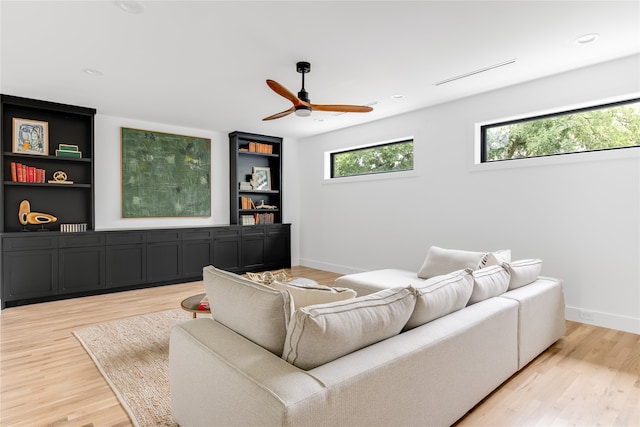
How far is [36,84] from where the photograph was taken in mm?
3830

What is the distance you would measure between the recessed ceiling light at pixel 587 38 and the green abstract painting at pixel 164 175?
17.4 feet

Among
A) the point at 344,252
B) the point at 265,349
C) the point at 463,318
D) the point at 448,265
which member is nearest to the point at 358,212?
the point at 344,252

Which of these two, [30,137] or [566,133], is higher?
[30,137]

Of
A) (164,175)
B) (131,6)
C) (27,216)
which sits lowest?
(27,216)

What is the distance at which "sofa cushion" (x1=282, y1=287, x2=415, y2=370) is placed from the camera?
1296 millimetres

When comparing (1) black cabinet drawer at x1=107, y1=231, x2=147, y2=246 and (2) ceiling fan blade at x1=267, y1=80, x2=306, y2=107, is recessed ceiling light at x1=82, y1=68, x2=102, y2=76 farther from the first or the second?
(1) black cabinet drawer at x1=107, y1=231, x2=147, y2=246

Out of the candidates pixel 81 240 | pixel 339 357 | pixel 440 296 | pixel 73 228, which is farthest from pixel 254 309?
pixel 73 228

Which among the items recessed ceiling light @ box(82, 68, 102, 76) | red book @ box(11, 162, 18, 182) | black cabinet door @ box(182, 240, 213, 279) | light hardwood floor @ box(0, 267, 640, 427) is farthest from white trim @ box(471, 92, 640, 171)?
red book @ box(11, 162, 18, 182)

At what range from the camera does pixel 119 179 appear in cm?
525

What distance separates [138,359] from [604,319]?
4315 mm

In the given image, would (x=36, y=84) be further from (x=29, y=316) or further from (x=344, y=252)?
(x=344, y=252)

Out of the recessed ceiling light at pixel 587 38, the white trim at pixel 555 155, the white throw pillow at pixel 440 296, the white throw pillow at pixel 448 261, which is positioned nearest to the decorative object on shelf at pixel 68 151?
the white throw pillow at pixel 448 261

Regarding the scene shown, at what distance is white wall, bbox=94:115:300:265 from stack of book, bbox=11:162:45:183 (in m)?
0.68

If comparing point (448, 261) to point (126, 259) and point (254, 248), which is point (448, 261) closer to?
point (254, 248)
